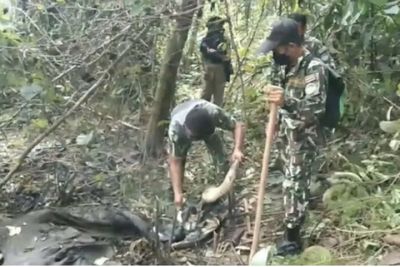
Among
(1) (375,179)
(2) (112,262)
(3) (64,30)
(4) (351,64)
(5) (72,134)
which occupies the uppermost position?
(3) (64,30)

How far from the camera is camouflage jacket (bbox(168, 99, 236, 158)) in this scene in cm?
296

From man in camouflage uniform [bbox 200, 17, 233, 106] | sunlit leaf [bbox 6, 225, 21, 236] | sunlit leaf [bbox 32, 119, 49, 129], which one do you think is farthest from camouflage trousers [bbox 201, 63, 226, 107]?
sunlit leaf [bbox 6, 225, 21, 236]

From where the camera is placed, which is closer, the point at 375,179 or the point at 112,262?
the point at 112,262

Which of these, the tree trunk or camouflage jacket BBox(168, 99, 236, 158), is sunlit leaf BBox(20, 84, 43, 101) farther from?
camouflage jacket BBox(168, 99, 236, 158)

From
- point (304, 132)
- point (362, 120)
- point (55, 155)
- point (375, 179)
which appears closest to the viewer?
point (304, 132)

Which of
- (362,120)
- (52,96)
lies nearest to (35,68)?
(52,96)

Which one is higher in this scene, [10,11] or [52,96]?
[10,11]

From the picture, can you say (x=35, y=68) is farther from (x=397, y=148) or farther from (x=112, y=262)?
(x=397, y=148)

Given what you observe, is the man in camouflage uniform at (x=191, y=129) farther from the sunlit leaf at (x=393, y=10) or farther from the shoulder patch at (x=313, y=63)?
the sunlit leaf at (x=393, y=10)

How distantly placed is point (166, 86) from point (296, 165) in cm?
78

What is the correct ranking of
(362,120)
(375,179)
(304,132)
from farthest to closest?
(362,120) < (375,179) < (304,132)

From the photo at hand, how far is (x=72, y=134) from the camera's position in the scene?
336cm

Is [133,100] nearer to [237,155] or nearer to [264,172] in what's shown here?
[237,155]

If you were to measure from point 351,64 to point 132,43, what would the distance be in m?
1.22
